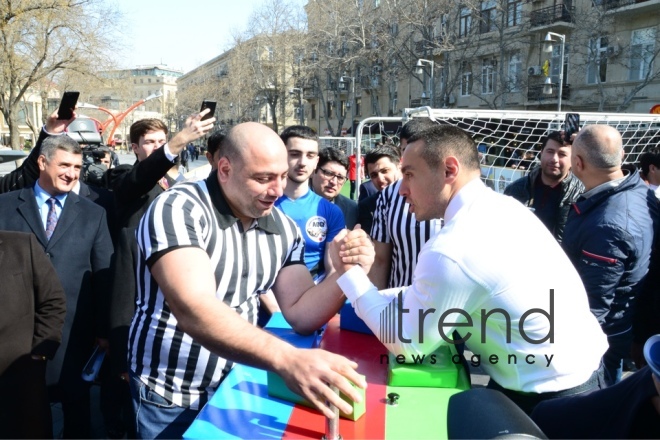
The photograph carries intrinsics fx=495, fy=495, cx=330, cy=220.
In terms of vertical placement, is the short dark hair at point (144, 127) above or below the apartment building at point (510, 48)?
below

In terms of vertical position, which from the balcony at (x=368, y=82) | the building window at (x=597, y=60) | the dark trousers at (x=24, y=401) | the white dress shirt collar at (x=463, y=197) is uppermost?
the balcony at (x=368, y=82)

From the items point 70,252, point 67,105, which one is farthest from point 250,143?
point 67,105

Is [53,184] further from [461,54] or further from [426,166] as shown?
[461,54]

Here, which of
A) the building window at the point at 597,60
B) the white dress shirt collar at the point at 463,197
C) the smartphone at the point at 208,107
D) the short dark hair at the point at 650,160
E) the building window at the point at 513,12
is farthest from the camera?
the building window at the point at 513,12

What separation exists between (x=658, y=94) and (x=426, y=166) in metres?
25.2

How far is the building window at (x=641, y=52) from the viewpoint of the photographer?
22469 mm

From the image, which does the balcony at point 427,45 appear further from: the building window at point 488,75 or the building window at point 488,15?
the building window at point 488,75

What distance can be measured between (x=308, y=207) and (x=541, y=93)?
1031 inches

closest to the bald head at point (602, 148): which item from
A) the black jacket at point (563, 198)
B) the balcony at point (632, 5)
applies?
the black jacket at point (563, 198)

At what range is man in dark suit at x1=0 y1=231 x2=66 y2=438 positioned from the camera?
246cm

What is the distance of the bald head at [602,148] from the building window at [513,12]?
2713 cm

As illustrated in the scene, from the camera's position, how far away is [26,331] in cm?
257

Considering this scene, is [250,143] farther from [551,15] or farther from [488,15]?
[488,15]

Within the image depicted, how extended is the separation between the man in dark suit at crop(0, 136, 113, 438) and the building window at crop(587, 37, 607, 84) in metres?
25.0
